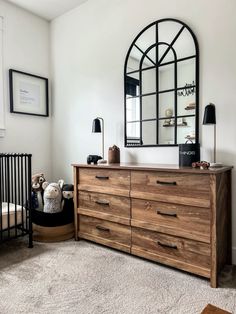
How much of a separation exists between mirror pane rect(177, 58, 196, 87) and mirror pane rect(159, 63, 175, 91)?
2.5 inches

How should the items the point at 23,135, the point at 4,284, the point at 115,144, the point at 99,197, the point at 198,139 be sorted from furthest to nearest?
the point at 23,135 → the point at 115,144 → the point at 99,197 → the point at 198,139 → the point at 4,284

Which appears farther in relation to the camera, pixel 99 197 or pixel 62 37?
pixel 62 37

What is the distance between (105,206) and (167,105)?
114cm

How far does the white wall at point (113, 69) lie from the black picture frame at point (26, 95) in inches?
5.8

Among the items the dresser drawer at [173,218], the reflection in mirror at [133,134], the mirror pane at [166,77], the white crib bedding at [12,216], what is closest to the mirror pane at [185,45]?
the mirror pane at [166,77]

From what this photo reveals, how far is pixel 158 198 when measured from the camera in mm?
1917

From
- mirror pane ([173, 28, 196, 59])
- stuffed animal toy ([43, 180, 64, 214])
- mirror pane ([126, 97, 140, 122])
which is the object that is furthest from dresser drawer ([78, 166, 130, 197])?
mirror pane ([173, 28, 196, 59])

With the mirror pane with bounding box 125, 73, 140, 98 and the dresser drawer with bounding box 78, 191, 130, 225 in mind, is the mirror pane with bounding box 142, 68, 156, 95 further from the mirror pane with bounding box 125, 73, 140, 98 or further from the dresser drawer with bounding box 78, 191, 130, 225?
the dresser drawer with bounding box 78, 191, 130, 225

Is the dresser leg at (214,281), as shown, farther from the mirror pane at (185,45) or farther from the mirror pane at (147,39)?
the mirror pane at (147,39)

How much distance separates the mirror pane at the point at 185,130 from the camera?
217cm

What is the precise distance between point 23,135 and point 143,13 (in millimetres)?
2010

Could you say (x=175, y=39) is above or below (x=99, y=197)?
above

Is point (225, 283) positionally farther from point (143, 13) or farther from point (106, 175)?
point (143, 13)

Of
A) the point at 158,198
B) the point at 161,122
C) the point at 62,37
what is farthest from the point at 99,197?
the point at 62,37
